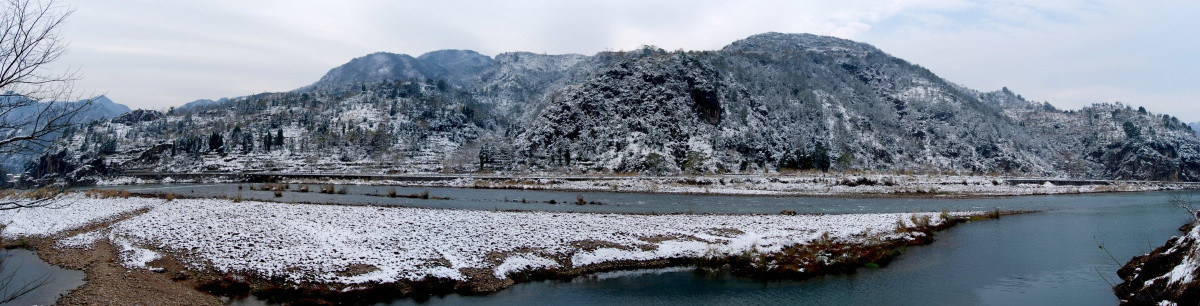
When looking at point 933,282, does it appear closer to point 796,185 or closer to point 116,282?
point 116,282

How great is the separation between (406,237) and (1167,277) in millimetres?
30166

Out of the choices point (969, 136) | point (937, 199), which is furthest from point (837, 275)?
point (969, 136)

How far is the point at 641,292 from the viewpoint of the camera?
887 inches

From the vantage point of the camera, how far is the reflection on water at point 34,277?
1942 centimetres

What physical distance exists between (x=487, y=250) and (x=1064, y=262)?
96.9 ft

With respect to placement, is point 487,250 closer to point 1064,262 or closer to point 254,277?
point 254,277

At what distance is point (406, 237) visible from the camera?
28328 millimetres

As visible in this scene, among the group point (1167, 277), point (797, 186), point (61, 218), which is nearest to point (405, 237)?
point (61, 218)

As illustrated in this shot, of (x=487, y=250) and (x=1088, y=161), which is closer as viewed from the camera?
(x=487, y=250)

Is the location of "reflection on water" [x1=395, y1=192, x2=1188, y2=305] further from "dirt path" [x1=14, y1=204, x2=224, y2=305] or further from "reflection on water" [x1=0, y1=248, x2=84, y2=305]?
"reflection on water" [x1=0, y1=248, x2=84, y2=305]

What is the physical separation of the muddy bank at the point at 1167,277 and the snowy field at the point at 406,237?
11.7 metres

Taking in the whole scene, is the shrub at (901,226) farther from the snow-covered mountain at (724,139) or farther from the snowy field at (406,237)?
the snow-covered mountain at (724,139)

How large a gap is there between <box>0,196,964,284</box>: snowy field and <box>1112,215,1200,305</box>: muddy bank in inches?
462

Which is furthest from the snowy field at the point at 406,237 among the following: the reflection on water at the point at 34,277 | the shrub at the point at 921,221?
the reflection on water at the point at 34,277
